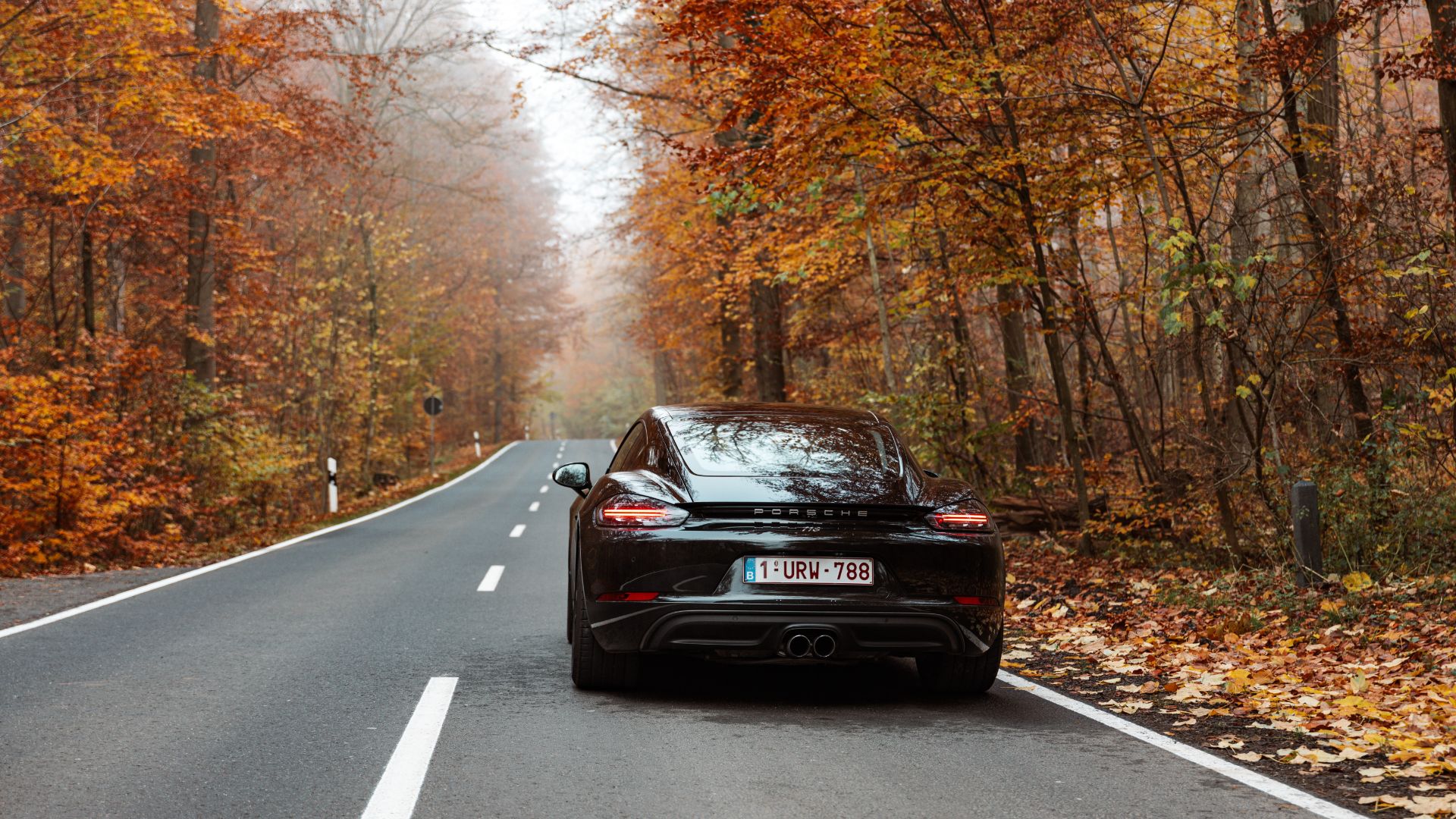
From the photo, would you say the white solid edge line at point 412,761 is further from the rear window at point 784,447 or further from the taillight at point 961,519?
the taillight at point 961,519

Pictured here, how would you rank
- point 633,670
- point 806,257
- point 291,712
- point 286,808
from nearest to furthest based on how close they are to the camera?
point 286,808, point 291,712, point 633,670, point 806,257

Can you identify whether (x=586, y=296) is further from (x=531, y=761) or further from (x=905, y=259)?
(x=531, y=761)

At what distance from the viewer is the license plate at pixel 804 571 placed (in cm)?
550

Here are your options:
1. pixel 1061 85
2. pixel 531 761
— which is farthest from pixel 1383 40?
pixel 531 761

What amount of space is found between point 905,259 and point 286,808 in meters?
13.1

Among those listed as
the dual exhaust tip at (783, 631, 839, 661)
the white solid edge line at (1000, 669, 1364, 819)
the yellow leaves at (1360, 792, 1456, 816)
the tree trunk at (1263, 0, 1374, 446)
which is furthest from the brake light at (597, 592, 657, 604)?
the tree trunk at (1263, 0, 1374, 446)

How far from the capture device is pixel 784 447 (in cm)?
620

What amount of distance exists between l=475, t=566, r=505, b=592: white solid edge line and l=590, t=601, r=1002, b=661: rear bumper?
17.5ft

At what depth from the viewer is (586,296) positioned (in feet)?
318

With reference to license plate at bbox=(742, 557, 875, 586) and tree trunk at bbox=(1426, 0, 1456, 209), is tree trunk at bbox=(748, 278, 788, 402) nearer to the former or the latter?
tree trunk at bbox=(1426, 0, 1456, 209)

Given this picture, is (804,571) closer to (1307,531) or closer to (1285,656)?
(1285,656)

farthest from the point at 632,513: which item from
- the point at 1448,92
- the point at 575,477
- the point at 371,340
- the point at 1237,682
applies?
the point at 371,340

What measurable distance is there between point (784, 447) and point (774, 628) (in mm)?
1086

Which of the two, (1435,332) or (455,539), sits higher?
(1435,332)
